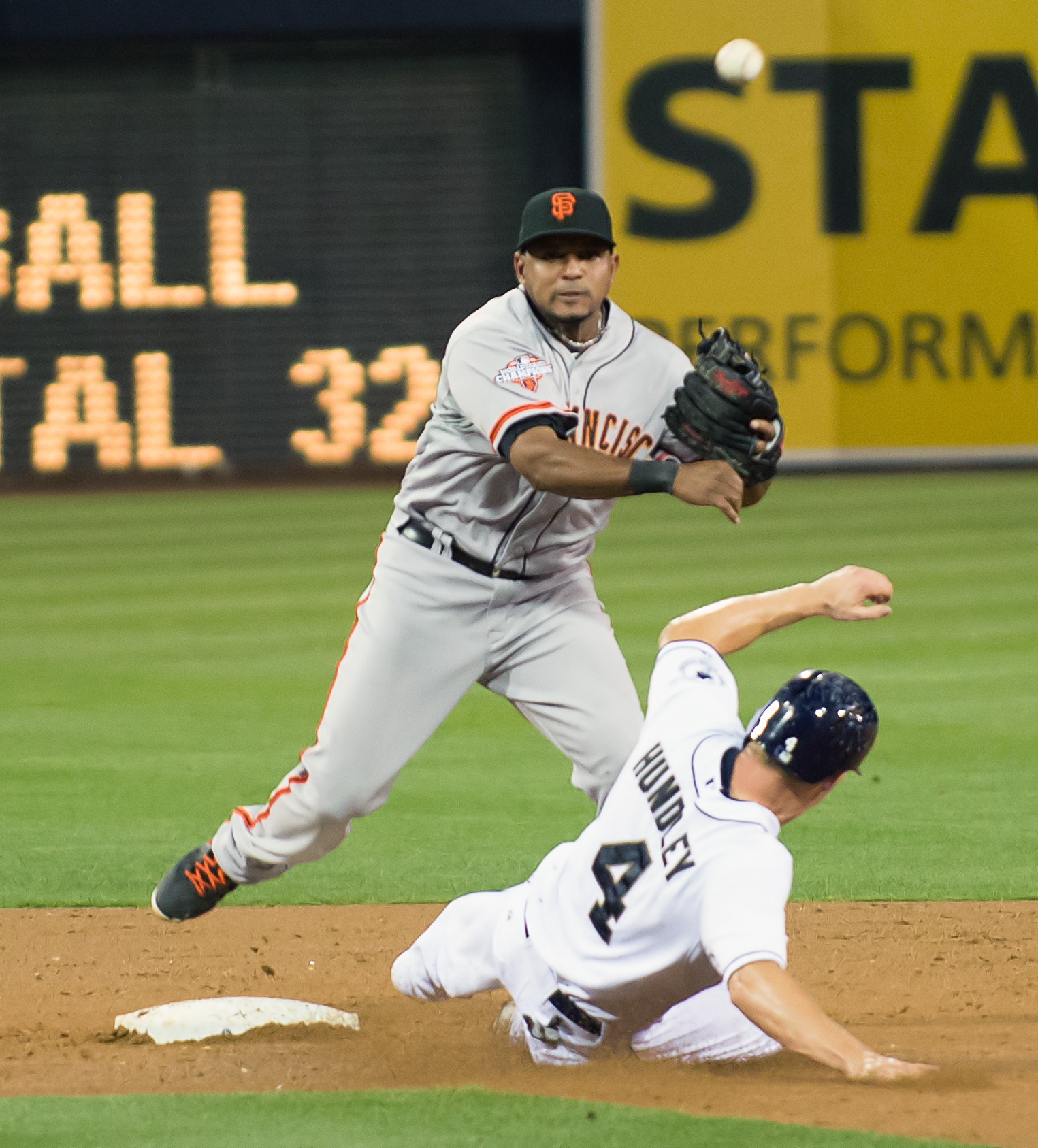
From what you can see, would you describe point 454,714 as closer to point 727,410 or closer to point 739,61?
point 727,410

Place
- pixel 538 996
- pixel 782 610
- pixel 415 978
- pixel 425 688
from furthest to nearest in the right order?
pixel 425 688
pixel 415 978
pixel 782 610
pixel 538 996

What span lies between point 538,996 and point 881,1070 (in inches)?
30.1

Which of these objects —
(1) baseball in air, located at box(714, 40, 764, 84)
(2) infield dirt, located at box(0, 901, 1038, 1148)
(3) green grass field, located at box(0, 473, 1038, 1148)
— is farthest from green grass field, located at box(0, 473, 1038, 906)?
(1) baseball in air, located at box(714, 40, 764, 84)

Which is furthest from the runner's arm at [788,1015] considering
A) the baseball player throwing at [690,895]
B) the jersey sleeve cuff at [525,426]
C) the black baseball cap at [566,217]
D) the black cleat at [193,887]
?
the black baseball cap at [566,217]

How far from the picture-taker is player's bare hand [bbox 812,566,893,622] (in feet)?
12.4

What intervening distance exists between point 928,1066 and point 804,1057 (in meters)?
0.28

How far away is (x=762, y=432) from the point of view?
419 cm

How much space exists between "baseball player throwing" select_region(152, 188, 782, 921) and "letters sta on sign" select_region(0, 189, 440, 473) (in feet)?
40.1

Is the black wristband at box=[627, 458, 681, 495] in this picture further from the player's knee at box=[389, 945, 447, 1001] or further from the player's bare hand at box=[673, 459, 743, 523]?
the player's knee at box=[389, 945, 447, 1001]

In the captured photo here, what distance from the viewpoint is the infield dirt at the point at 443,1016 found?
353 cm

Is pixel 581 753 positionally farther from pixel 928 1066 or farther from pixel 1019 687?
pixel 1019 687

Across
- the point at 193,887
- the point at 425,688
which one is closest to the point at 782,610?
the point at 425,688

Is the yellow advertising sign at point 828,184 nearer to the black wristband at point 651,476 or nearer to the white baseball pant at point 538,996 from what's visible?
the black wristband at point 651,476

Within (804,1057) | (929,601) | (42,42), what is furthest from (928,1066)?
(42,42)
